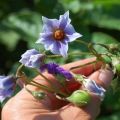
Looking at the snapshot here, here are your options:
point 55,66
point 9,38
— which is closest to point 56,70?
point 55,66

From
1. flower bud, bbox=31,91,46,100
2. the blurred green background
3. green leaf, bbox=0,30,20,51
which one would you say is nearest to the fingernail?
flower bud, bbox=31,91,46,100

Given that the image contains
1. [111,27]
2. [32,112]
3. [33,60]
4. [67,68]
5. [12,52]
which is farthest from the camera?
[12,52]

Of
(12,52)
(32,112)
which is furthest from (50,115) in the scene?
(12,52)

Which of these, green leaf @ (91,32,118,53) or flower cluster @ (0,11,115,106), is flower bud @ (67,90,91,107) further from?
green leaf @ (91,32,118,53)

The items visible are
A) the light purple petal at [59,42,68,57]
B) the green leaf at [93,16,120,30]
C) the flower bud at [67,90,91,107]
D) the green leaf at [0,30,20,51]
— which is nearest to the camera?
the light purple petal at [59,42,68,57]

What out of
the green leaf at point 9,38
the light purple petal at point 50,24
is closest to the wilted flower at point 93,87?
the light purple petal at point 50,24

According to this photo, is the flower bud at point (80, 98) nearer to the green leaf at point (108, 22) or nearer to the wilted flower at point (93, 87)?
the wilted flower at point (93, 87)

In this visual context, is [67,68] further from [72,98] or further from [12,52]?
[12,52]
